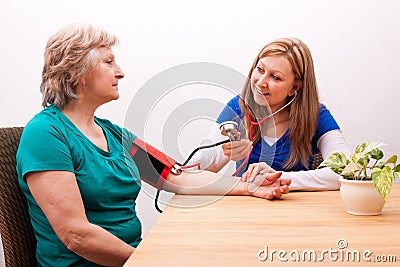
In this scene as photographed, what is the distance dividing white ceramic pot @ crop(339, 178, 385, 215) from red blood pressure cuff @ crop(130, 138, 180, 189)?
1.81 feet

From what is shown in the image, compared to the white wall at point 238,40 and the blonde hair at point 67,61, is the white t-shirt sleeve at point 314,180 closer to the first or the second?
the blonde hair at point 67,61

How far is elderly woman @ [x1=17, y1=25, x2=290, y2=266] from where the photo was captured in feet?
4.37

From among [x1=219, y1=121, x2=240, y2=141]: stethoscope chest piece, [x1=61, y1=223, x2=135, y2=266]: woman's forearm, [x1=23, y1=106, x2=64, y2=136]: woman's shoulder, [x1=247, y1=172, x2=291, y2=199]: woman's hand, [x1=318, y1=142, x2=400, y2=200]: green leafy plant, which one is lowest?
[x1=61, y1=223, x2=135, y2=266]: woman's forearm

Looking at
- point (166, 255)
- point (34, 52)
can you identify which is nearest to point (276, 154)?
point (166, 255)

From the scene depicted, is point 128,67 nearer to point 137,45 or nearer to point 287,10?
point 137,45

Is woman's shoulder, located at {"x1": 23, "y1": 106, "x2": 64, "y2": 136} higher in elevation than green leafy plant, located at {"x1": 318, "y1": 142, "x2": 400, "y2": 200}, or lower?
lower

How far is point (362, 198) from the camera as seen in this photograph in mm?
1331

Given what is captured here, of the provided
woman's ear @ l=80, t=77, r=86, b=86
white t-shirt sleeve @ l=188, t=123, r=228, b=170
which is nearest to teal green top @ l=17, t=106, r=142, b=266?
woman's ear @ l=80, t=77, r=86, b=86

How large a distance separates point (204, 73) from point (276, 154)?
0.73m

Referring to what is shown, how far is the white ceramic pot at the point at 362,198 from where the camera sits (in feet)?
4.35
